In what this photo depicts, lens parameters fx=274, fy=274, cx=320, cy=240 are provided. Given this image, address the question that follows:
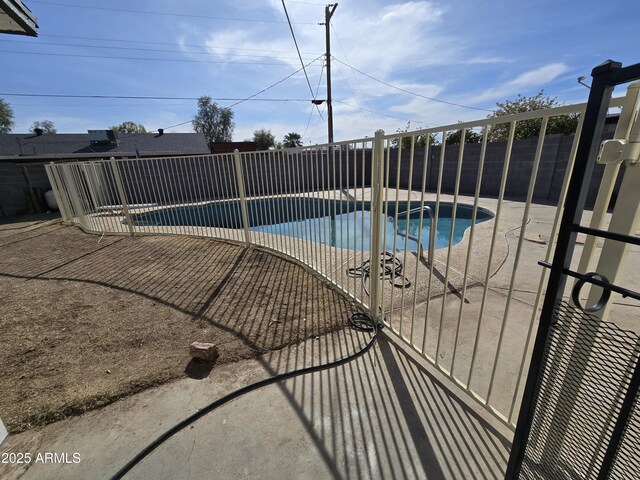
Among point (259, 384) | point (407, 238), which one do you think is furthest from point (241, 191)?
point (259, 384)

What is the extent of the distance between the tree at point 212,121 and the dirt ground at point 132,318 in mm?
39716

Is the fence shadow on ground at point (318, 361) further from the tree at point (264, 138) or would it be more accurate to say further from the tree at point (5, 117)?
the tree at point (264, 138)

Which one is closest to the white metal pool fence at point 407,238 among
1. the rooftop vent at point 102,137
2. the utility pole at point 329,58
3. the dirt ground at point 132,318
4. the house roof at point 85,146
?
the dirt ground at point 132,318

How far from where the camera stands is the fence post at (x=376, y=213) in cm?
205

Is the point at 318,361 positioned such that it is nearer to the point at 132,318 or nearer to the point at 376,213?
the point at 376,213

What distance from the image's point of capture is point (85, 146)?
17219mm

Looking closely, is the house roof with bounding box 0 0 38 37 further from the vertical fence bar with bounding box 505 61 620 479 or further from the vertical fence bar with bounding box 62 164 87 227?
the vertical fence bar with bounding box 505 61 620 479

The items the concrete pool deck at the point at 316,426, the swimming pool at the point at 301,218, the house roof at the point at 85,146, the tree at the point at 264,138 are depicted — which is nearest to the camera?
the concrete pool deck at the point at 316,426

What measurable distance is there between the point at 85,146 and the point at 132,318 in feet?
67.5

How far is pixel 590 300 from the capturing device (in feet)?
3.37

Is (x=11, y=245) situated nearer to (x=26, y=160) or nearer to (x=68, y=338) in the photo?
(x=68, y=338)

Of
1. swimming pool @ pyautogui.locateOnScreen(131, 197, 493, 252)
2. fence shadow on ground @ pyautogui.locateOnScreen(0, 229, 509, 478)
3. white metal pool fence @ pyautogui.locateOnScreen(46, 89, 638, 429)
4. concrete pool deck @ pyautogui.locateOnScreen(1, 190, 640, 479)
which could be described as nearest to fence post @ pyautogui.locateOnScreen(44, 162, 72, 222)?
white metal pool fence @ pyautogui.locateOnScreen(46, 89, 638, 429)

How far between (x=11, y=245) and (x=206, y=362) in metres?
6.31

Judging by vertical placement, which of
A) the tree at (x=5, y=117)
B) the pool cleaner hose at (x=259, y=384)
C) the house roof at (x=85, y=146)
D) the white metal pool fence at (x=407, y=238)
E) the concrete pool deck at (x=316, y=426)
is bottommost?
the concrete pool deck at (x=316, y=426)
